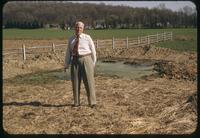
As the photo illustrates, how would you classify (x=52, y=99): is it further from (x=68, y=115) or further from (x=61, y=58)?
(x=61, y=58)

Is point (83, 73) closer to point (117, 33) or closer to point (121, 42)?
point (117, 33)

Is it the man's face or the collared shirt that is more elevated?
the man's face

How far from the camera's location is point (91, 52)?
22.1 feet

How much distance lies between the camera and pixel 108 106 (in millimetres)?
7664

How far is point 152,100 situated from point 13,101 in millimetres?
2791

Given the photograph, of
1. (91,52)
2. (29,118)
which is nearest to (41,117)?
(29,118)

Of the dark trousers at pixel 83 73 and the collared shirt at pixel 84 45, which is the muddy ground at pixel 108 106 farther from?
the collared shirt at pixel 84 45

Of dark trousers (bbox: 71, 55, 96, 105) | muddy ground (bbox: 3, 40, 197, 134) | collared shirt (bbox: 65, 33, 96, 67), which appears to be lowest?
muddy ground (bbox: 3, 40, 197, 134)

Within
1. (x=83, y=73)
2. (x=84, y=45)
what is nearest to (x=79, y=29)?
(x=84, y=45)

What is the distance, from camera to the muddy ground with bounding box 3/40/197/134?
5977 mm

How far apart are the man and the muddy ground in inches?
20.5

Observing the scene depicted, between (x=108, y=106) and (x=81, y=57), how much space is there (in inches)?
53.7

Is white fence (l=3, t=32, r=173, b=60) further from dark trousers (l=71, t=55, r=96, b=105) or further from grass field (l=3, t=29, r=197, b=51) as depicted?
dark trousers (l=71, t=55, r=96, b=105)

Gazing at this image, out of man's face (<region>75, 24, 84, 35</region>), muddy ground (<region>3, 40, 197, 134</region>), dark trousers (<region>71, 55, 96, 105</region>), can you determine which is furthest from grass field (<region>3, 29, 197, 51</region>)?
muddy ground (<region>3, 40, 197, 134</region>)
